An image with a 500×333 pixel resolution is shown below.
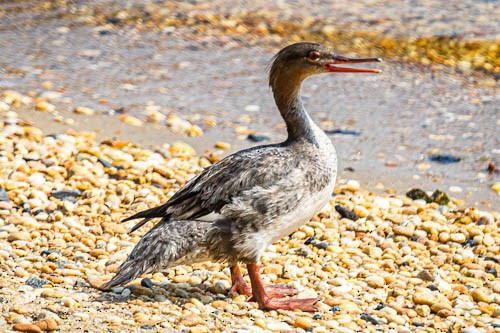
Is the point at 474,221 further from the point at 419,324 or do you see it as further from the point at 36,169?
the point at 36,169

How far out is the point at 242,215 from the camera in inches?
205

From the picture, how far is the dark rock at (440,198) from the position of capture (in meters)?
7.24

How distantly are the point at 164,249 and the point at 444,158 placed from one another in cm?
413

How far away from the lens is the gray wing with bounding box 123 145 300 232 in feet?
17.2

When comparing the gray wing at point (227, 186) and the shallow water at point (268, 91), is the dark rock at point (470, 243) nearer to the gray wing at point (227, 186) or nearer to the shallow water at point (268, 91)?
the shallow water at point (268, 91)

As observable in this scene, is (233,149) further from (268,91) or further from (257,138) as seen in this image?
(268,91)

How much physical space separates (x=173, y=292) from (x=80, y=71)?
19.0 feet

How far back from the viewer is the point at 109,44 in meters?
11.6

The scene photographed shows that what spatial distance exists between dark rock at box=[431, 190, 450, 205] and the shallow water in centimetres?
39

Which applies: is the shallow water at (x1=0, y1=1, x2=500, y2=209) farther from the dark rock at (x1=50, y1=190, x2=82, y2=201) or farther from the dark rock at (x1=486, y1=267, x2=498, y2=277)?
the dark rock at (x1=50, y1=190, x2=82, y2=201)

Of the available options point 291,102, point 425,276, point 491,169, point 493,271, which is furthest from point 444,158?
point 291,102

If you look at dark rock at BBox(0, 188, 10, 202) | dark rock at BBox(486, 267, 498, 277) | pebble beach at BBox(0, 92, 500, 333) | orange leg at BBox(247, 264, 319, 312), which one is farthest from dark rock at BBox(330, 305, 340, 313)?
dark rock at BBox(0, 188, 10, 202)

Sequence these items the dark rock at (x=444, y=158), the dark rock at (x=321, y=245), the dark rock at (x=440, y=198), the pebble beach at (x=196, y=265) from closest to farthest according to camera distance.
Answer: the pebble beach at (x=196, y=265), the dark rock at (x=321, y=245), the dark rock at (x=440, y=198), the dark rock at (x=444, y=158)

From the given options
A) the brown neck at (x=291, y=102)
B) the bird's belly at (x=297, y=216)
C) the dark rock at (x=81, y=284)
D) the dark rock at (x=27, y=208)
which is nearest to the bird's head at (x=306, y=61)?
the brown neck at (x=291, y=102)
